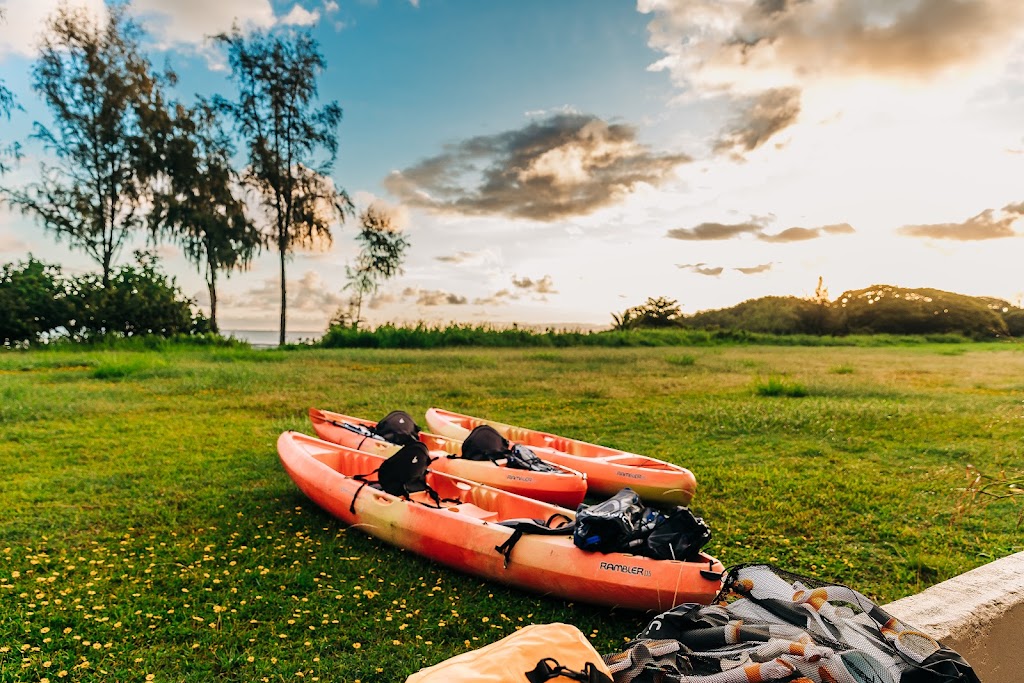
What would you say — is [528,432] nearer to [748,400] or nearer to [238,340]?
[748,400]

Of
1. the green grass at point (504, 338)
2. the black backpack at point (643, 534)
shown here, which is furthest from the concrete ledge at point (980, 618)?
the green grass at point (504, 338)

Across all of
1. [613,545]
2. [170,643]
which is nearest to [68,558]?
[170,643]

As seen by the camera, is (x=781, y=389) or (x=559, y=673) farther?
(x=781, y=389)

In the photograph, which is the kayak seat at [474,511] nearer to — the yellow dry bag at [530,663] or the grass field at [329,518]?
the grass field at [329,518]

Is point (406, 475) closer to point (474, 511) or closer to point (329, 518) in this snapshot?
point (474, 511)

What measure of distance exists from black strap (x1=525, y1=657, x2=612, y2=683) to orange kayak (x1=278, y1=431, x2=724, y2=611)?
1.53 meters

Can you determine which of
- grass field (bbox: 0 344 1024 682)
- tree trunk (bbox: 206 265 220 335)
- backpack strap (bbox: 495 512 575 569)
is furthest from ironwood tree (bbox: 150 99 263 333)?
backpack strap (bbox: 495 512 575 569)

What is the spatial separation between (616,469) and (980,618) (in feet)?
10.5

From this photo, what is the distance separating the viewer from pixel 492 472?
5.83m

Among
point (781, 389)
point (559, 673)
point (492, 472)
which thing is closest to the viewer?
point (559, 673)

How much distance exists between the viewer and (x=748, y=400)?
11.1 metres

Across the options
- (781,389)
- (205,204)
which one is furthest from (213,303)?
(781,389)

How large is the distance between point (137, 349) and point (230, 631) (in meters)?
18.2

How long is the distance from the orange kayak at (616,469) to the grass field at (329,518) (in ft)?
1.14
